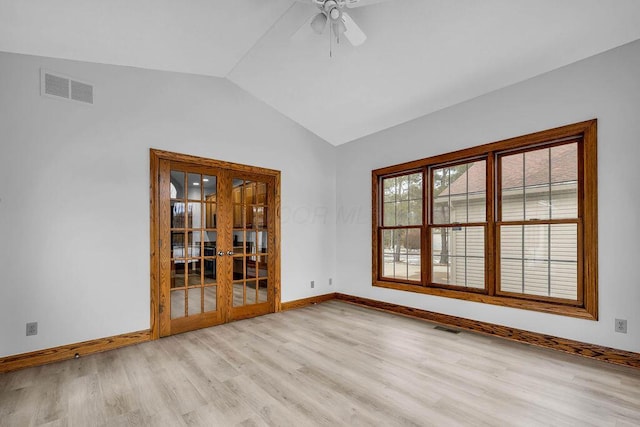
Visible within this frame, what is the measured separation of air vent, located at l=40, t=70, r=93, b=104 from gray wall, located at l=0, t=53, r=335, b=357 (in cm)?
5

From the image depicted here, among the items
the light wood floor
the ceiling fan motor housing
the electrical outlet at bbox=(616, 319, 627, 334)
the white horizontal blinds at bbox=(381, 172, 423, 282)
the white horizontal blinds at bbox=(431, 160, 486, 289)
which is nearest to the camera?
the light wood floor

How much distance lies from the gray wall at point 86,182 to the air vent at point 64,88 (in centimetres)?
5

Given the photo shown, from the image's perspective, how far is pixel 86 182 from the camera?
10.1ft

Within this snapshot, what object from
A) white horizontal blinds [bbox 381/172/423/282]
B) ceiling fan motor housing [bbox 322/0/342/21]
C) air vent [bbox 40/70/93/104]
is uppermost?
ceiling fan motor housing [bbox 322/0/342/21]

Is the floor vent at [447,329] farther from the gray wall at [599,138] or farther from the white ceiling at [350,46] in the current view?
the white ceiling at [350,46]

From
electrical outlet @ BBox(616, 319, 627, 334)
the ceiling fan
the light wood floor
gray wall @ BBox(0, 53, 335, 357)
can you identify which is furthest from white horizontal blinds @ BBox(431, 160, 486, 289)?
gray wall @ BBox(0, 53, 335, 357)

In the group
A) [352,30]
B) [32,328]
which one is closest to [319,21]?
[352,30]

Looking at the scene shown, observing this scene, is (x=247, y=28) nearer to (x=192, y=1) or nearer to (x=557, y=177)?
(x=192, y=1)

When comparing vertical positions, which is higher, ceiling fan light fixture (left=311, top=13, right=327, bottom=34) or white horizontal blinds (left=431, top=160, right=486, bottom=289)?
ceiling fan light fixture (left=311, top=13, right=327, bottom=34)

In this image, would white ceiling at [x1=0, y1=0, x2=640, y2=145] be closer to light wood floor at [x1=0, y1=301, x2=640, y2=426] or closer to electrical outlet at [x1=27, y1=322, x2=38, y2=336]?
electrical outlet at [x1=27, y1=322, x2=38, y2=336]

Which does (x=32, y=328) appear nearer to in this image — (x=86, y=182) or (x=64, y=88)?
(x=86, y=182)

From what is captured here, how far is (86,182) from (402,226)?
4.03m

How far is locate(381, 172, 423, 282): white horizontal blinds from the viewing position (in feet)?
14.4

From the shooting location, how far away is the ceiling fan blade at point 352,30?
2.41 metres
